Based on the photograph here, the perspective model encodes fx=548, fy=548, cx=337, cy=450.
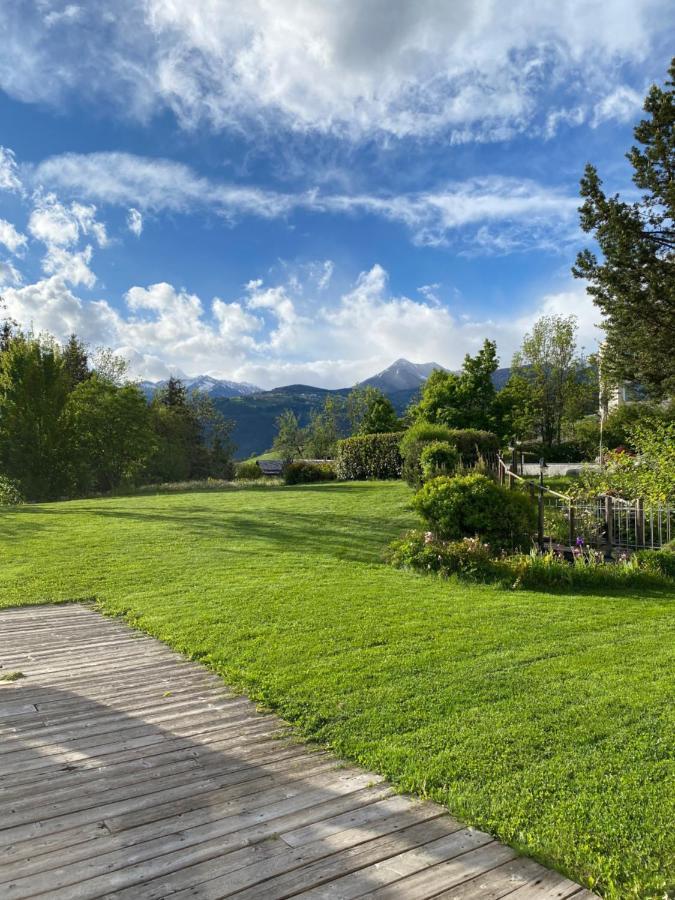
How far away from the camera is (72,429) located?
27812 millimetres

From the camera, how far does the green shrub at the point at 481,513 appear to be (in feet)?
31.3

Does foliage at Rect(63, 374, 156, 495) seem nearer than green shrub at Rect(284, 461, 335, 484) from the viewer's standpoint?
No

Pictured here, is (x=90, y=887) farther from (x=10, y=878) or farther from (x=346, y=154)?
(x=346, y=154)

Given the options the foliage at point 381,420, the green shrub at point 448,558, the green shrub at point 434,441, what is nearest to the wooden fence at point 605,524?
the green shrub at point 448,558

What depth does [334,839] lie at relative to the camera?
8.14ft

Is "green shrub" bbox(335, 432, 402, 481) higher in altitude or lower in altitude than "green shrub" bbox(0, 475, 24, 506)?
higher

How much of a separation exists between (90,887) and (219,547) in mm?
8755

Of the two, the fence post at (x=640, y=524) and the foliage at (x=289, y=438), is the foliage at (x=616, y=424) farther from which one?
the foliage at (x=289, y=438)

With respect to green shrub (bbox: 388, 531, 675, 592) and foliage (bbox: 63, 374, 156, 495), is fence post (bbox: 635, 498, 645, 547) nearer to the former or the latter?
green shrub (bbox: 388, 531, 675, 592)

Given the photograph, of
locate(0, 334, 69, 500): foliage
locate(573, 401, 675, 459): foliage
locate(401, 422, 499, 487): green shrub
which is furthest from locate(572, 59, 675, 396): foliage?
locate(0, 334, 69, 500): foliage

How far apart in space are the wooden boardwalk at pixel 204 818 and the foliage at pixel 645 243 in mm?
16379

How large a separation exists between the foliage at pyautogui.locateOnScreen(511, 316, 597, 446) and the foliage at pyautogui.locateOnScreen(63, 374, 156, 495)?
28.0 metres

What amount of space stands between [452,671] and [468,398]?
28547 mm

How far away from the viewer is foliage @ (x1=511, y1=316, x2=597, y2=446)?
144ft
